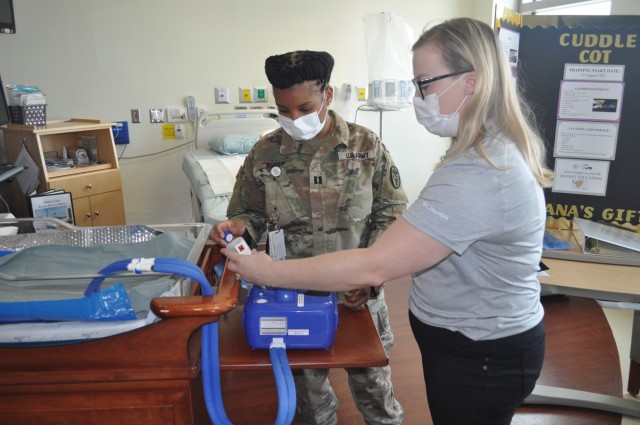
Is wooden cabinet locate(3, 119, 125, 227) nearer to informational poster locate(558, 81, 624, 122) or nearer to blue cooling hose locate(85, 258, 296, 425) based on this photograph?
blue cooling hose locate(85, 258, 296, 425)

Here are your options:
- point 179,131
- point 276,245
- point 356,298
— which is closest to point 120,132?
point 179,131

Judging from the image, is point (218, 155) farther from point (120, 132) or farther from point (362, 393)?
point (362, 393)

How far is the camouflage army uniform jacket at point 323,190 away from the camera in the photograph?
1548mm

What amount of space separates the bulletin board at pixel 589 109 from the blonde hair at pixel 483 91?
1116 mm

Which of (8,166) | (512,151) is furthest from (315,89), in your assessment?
(8,166)

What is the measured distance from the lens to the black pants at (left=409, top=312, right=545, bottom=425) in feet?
3.49

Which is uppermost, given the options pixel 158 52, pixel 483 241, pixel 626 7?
pixel 626 7

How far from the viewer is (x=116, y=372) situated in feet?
3.15

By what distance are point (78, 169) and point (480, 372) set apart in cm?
325

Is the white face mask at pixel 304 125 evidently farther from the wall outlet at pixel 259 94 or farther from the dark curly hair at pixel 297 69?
the wall outlet at pixel 259 94

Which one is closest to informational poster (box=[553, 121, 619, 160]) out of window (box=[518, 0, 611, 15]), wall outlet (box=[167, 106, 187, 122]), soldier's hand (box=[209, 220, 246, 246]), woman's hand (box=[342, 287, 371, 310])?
woman's hand (box=[342, 287, 371, 310])

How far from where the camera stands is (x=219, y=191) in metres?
2.86

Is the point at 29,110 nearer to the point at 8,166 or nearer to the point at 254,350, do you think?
the point at 8,166

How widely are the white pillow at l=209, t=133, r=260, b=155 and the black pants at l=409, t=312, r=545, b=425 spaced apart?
2765mm
